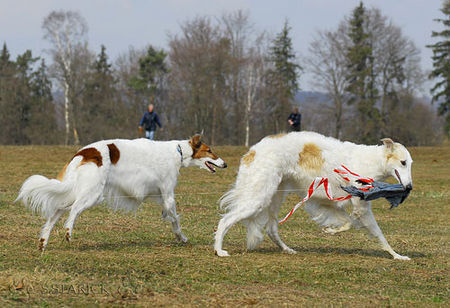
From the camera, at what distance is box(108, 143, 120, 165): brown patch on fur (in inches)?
343

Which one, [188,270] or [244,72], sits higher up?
[244,72]

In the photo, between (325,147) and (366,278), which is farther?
(325,147)

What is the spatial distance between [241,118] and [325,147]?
3951cm

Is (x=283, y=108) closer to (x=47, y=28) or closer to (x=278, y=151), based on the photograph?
(x=47, y=28)

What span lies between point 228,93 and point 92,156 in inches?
1583

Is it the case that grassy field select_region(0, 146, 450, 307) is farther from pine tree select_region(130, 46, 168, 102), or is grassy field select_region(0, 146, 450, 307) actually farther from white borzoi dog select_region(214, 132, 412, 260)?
pine tree select_region(130, 46, 168, 102)

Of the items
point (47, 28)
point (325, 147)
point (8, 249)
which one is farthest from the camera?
point (47, 28)

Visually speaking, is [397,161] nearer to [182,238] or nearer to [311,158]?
[311,158]

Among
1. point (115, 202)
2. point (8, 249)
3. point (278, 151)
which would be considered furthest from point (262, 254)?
point (8, 249)

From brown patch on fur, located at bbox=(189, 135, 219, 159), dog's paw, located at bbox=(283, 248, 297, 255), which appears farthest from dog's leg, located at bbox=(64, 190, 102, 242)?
dog's paw, located at bbox=(283, 248, 297, 255)

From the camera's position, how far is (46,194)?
8.21 m

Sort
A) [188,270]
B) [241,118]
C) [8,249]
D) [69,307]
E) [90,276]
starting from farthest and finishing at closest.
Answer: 1. [241,118]
2. [8,249]
3. [188,270]
4. [90,276]
5. [69,307]

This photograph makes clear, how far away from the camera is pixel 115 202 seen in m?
9.09

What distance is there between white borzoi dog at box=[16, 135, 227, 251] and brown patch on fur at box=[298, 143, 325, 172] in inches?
83.2
